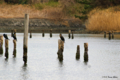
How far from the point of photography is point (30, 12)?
88312 millimetres

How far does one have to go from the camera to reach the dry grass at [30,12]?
87.8 m

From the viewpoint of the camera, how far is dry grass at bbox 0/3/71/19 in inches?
3457

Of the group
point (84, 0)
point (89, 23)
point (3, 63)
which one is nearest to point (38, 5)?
point (84, 0)

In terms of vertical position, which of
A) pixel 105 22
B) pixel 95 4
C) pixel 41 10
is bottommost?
pixel 105 22

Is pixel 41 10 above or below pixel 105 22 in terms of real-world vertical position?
above

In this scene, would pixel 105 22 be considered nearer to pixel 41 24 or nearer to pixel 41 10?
pixel 41 10

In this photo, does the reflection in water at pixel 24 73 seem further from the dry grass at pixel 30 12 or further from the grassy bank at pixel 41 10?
the dry grass at pixel 30 12

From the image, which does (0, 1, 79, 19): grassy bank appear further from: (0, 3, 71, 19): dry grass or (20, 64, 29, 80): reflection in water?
(20, 64, 29, 80): reflection in water

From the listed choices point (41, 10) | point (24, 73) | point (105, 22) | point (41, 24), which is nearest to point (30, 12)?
point (41, 10)

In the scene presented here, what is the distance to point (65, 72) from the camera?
23.7 m

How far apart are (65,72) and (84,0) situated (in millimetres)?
52661

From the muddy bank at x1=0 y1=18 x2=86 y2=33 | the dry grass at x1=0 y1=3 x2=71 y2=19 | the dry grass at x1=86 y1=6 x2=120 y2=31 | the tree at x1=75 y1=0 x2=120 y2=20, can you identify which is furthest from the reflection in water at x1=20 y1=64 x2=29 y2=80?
the dry grass at x1=0 y1=3 x2=71 y2=19

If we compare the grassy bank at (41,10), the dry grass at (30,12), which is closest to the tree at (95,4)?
the grassy bank at (41,10)

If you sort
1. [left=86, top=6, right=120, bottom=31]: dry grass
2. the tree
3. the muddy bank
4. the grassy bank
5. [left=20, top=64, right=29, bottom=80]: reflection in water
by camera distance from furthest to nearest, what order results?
1. the grassy bank
2. the muddy bank
3. the tree
4. [left=86, top=6, right=120, bottom=31]: dry grass
5. [left=20, top=64, right=29, bottom=80]: reflection in water
